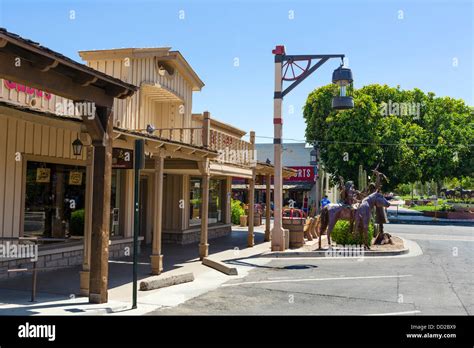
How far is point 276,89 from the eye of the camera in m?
15.7

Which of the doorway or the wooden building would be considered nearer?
the wooden building

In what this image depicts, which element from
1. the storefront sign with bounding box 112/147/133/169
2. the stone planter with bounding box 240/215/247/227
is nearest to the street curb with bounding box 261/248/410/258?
the storefront sign with bounding box 112/147/133/169

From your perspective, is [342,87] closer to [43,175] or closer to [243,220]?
[43,175]

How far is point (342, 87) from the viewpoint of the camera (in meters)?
12.9

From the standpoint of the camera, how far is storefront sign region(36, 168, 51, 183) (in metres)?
10.9

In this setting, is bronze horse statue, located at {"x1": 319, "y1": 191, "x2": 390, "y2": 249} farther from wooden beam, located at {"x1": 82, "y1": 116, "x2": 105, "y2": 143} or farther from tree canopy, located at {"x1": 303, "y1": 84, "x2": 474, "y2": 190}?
tree canopy, located at {"x1": 303, "y1": 84, "x2": 474, "y2": 190}

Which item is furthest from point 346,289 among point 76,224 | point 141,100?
point 141,100

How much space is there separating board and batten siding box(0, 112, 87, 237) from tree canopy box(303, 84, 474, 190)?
27028 millimetres

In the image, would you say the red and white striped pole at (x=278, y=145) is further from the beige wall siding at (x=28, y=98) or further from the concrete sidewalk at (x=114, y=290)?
the beige wall siding at (x=28, y=98)

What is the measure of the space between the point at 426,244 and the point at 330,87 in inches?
856

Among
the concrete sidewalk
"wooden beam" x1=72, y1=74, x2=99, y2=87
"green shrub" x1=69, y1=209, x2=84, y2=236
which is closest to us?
"wooden beam" x1=72, y1=74, x2=99, y2=87

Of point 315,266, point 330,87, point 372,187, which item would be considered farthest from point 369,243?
point 330,87

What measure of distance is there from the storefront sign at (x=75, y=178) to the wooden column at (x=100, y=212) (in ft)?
15.0
